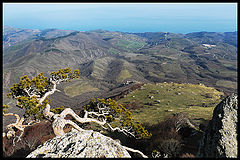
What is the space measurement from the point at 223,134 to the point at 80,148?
343 inches

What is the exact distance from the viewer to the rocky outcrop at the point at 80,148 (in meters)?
8.47

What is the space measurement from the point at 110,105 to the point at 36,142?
16193 millimetres

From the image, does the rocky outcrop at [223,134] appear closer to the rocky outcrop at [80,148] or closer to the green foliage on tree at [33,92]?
the rocky outcrop at [80,148]

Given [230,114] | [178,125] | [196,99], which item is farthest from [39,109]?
[196,99]

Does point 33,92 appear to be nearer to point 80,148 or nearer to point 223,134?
point 80,148

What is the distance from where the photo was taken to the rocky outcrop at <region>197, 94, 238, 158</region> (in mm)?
7668

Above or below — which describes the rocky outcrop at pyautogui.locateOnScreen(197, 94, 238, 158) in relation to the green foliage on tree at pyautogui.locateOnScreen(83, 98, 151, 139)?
above

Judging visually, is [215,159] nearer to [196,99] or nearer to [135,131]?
[135,131]

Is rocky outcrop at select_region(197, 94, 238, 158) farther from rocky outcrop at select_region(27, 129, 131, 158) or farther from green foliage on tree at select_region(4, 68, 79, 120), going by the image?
green foliage on tree at select_region(4, 68, 79, 120)

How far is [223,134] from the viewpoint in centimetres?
820

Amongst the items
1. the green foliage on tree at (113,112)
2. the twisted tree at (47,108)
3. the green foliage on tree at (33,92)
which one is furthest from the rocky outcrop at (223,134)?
the green foliage on tree at (33,92)

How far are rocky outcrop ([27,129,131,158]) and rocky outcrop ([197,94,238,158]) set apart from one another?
5.12 m

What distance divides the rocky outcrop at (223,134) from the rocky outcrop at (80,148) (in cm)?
512

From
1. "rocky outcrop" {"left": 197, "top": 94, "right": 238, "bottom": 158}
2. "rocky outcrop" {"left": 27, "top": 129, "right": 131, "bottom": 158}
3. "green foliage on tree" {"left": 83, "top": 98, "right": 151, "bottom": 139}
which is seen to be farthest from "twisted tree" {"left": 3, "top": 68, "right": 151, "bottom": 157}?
"rocky outcrop" {"left": 197, "top": 94, "right": 238, "bottom": 158}
